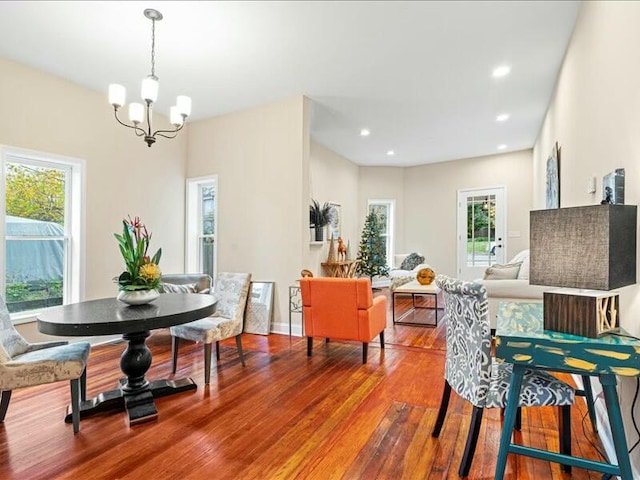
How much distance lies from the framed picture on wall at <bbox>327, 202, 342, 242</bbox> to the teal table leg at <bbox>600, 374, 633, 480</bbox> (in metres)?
5.74

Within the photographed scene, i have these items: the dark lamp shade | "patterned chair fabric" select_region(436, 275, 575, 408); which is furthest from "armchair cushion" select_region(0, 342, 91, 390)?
the dark lamp shade

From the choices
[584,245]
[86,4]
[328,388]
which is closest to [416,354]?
[328,388]

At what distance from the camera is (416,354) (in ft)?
12.5

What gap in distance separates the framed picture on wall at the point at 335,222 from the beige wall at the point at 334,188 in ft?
0.36

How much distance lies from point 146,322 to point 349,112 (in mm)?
4083

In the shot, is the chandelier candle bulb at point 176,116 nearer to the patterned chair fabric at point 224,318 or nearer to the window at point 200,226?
the patterned chair fabric at point 224,318

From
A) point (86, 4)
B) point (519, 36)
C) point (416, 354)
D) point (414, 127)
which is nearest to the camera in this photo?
point (86, 4)

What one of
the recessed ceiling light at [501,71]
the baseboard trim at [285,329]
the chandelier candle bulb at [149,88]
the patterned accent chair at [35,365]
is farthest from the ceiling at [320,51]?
the baseboard trim at [285,329]

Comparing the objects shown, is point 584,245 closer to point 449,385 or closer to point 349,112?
point 449,385

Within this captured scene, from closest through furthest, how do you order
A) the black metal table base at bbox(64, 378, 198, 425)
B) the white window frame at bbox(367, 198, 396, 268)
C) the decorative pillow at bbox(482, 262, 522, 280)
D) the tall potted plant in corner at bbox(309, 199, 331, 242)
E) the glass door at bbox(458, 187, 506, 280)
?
the black metal table base at bbox(64, 378, 198, 425) → the decorative pillow at bbox(482, 262, 522, 280) → the tall potted plant in corner at bbox(309, 199, 331, 242) → the glass door at bbox(458, 187, 506, 280) → the white window frame at bbox(367, 198, 396, 268)

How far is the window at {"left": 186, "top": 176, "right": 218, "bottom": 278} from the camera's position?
5.54m

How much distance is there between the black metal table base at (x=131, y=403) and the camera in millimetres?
2439

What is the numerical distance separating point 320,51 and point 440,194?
5769mm

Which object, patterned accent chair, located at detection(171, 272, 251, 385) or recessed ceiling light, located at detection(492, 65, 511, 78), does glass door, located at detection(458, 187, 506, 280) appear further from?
patterned accent chair, located at detection(171, 272, 251, 385)
